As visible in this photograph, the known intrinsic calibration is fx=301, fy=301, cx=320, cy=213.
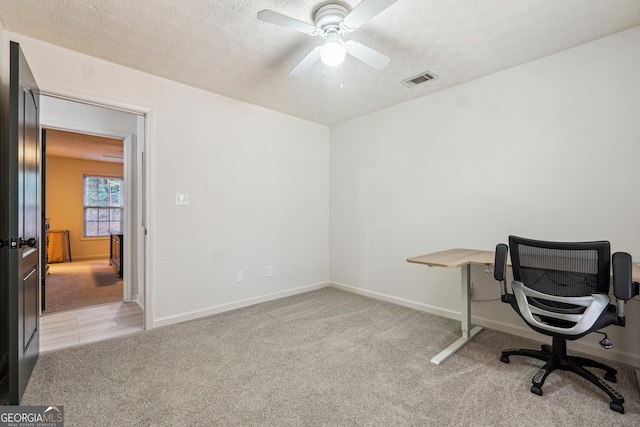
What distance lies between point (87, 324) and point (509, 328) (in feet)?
13.3

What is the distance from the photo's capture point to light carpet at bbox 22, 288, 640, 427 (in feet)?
5.36

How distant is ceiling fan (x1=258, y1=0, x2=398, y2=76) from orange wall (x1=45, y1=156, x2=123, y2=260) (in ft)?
24.7

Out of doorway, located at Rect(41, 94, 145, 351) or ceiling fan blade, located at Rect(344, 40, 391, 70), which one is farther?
doorway, located at Rect(41, 94, 145, 351)

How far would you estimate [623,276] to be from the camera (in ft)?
5.34

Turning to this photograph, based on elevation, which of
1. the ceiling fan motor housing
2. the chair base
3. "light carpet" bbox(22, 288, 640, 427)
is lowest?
"light carpet" bbox(22, 288, 640, 427)

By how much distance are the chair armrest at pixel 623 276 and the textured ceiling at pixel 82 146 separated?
6106 millimetres

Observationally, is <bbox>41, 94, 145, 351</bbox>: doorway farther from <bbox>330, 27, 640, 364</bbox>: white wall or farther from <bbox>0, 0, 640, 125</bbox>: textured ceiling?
<bbox>330, 27, 640, 364</bbox>: white wall

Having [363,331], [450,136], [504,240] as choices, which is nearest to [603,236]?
[504,240]

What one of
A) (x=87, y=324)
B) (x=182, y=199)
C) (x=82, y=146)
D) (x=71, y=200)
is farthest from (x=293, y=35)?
(x=71, y=200)

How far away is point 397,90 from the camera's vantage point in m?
3.21

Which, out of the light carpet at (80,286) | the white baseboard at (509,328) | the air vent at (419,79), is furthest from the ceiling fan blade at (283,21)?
the light carpet at (80,286)

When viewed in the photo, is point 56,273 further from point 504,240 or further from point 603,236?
point 603,236

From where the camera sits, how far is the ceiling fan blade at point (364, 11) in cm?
160

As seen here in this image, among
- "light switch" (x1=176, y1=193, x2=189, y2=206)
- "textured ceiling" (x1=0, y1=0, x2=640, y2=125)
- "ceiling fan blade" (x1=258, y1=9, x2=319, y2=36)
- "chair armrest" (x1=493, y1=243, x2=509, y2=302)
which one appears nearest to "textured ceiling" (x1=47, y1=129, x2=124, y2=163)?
"light switch" (x1=176, y1=193, x2=189, y2=206)
